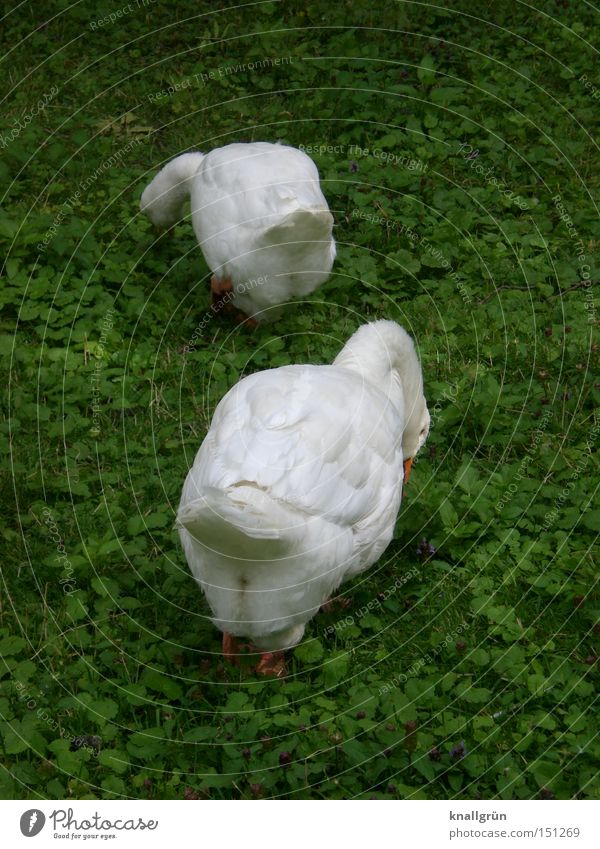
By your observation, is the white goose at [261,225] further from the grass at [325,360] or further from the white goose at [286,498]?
the white goose at [286,498]

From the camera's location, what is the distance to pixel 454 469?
4867 mm

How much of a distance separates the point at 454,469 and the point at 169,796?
2029 mm

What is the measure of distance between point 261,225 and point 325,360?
750 mm

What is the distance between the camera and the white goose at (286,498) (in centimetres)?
332

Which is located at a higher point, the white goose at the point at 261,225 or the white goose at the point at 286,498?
the white goose at the point at 261,225

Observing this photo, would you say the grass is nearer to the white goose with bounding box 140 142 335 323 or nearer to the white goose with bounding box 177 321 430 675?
the white goose with bounding box 140 142 335 323

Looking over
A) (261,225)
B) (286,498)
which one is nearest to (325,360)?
(261,225)

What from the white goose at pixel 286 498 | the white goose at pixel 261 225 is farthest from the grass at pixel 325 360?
the white goose at pixel 286 498

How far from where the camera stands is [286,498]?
341 centimetres

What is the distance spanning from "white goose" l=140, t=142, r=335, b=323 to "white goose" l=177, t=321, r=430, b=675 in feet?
4.31

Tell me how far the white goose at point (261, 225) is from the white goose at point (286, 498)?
1.31 m
